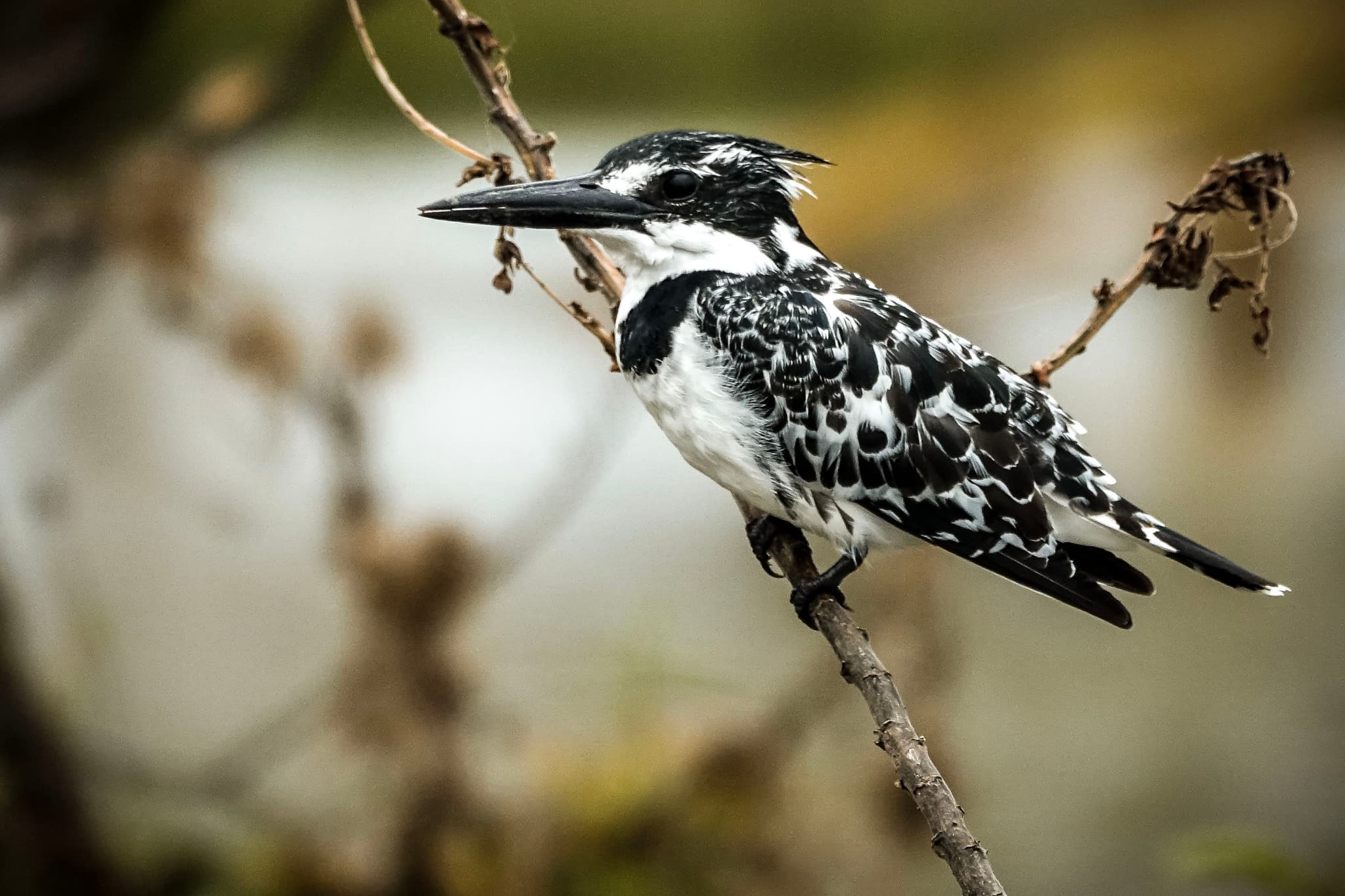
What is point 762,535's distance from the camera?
115 cm

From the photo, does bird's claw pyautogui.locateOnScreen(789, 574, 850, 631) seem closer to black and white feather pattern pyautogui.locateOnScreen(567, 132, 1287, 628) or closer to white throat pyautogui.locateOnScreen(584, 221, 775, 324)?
black and white feather pattern pyautogui.locateOnScreen(567, 132, 1287, 628)

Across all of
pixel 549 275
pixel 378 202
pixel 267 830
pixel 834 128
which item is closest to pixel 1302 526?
pixel 834 128

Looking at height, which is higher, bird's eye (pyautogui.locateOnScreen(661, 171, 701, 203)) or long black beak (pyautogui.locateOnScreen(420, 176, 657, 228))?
bird's eye (pyautogui.locateOnScreen(661, 171, 701, 203))

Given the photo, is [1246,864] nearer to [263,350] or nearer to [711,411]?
[711,411]

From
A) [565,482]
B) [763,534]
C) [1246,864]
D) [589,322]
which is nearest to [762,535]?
[763,534]

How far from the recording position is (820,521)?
41.8 inches

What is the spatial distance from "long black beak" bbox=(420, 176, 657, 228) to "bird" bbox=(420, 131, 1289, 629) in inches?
0.5

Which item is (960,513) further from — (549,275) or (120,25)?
(120,25)

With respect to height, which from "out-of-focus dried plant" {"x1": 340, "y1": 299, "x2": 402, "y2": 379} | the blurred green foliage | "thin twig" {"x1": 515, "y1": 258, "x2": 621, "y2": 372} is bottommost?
"thin twig" {"x1": 515, "y1": 258, "x2": 621, "y2": 372}

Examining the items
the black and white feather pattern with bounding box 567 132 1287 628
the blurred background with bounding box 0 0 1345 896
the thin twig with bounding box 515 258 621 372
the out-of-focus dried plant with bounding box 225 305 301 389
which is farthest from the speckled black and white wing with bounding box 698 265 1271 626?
the out-of-focus dried plant with bounding box 225 305 301 389

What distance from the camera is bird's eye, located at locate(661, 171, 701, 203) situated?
1.01 metres

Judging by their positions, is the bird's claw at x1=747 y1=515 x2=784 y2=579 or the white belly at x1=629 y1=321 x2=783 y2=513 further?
the bird's claw at x1=747 y1=515 x2=784 y2=579

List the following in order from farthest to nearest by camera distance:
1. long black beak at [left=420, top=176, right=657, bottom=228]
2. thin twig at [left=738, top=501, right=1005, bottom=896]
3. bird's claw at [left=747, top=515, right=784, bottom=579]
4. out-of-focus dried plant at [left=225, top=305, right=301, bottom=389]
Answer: out-of-focus dried plant at [left=225, top=305, right=301, bottom=389], bird's claw at [left=747, top=515, right=784, bottom=579], long black beak at [left=420, top=176, right=657, bottom=228], thin twig at [left=738, top=501, right=1005, bottom=896]

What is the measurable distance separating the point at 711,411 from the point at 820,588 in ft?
0.60
